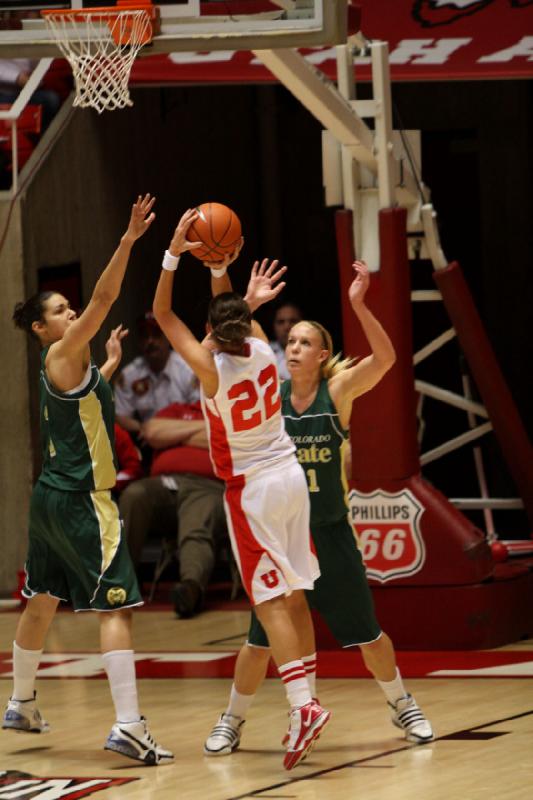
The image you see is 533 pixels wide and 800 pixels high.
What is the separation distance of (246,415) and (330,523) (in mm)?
803

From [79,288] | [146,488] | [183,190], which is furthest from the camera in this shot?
[183,190]

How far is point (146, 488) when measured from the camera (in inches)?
420

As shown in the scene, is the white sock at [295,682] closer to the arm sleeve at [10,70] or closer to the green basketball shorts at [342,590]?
the green basketball shorts at [342,590]

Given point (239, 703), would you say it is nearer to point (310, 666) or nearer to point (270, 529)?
point (310, 666)

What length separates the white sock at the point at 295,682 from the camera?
6082 mm

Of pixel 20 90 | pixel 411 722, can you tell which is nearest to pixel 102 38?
pixel 411 722

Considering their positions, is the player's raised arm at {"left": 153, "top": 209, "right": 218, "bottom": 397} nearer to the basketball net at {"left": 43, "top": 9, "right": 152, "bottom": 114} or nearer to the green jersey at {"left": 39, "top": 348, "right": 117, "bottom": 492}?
the green jersey at {"left": 39, "top": 348, "right": 117, "bottom": 492}

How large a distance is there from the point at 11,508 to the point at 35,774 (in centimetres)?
512

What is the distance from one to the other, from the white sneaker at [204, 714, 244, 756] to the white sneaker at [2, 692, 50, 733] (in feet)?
2.58

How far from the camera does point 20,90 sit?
11.9 m

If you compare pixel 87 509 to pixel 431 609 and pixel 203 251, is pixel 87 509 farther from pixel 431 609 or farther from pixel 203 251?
pixel 431 609

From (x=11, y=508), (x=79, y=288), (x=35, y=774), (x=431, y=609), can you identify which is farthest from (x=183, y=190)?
(x=35, y=774)

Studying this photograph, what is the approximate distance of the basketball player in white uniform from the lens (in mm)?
6234

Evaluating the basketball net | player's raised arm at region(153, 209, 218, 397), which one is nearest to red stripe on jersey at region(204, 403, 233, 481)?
player's raised arm at region(153, 209, 218, 397)
